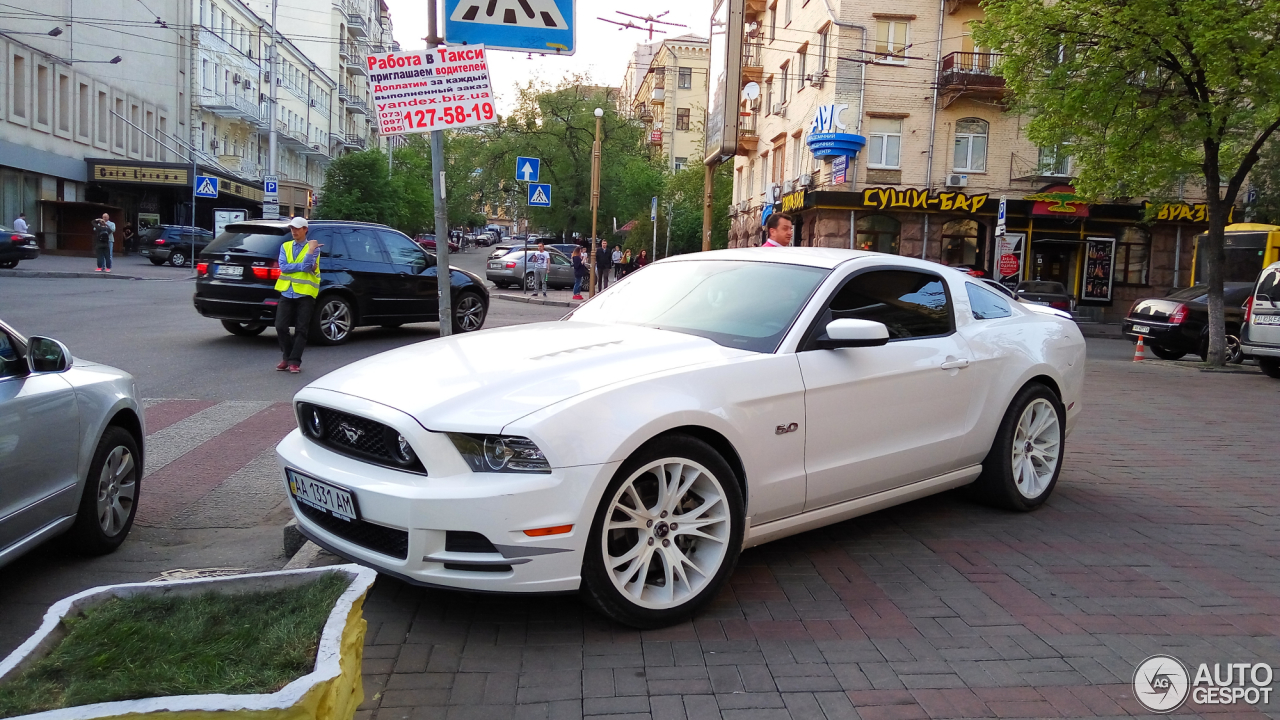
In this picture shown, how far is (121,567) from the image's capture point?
4527 millimetres

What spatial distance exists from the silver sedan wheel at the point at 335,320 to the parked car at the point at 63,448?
7.69m

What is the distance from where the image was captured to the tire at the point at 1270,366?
1505cm

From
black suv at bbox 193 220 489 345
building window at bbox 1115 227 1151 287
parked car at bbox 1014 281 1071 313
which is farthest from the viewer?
building window at bbox 1115 227 1151 287

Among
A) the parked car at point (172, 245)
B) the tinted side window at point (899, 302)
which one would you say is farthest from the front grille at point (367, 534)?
the parked car at point (172, 245)

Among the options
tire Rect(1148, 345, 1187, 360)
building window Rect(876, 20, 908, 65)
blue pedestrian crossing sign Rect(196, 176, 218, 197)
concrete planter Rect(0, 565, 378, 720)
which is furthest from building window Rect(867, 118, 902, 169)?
concrete planter Rect(0, 565, 378, 720)

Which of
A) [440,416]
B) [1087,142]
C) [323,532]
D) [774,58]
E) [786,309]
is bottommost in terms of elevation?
[323,532]

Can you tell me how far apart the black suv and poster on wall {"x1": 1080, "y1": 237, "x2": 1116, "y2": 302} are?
26.4 metres

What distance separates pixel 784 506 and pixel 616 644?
1008 millimetres

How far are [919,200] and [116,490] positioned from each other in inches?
1166

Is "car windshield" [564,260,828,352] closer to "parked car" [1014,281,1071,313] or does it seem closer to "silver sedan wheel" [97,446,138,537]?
"silver sedan wheel" [97,446,138,537]

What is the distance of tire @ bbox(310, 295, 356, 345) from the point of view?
12438 millimetres

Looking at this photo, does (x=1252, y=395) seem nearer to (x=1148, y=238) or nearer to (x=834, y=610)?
(x=834, y=610)

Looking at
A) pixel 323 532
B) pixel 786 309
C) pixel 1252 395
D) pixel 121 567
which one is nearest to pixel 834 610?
pixel 786 309

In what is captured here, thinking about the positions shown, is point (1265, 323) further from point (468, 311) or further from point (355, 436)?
point (355, 436)
